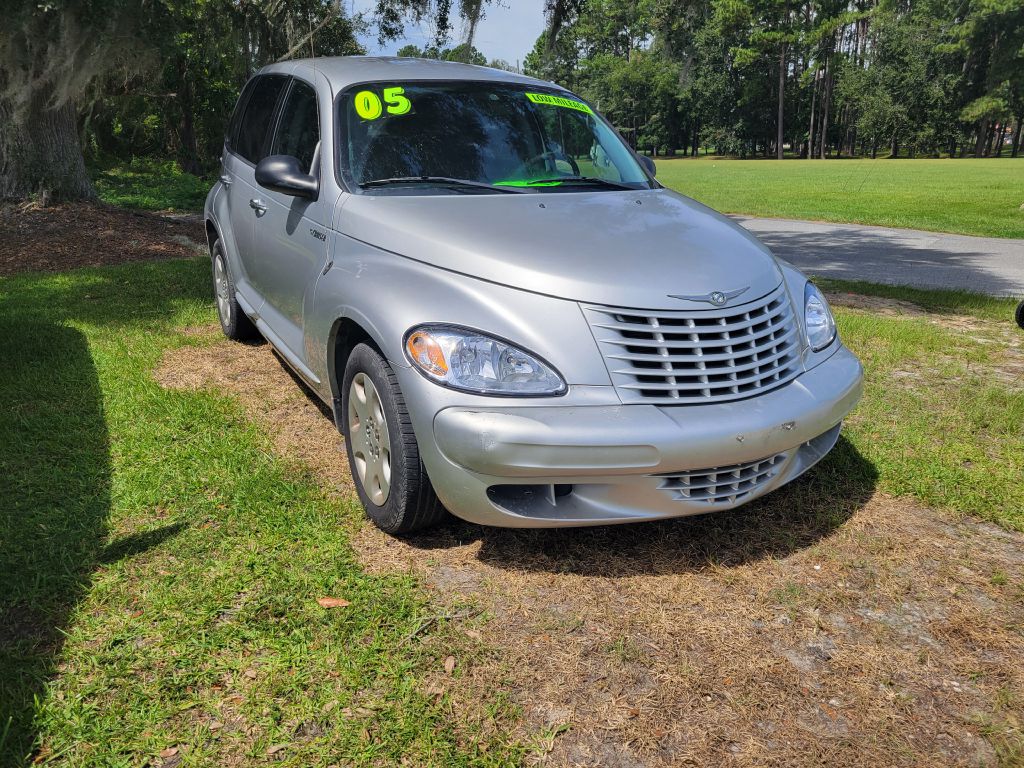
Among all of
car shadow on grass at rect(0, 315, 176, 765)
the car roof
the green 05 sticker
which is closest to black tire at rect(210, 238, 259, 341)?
car shadow on grass at rect(0, 315, 176, 765)

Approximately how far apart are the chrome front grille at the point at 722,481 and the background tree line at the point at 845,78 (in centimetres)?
5378

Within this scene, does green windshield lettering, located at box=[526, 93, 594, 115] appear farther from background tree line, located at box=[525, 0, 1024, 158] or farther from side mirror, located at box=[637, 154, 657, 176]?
background tree line, located at box=[525, 0, 1024, 158]

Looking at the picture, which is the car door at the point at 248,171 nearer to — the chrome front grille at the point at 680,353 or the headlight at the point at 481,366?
the headlight at the point at 481,366

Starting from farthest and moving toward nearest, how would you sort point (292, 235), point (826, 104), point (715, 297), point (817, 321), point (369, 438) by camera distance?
point (826, 104)
point (292, 235)
point (817, 321)
point (369, 438)
point (715, 297)

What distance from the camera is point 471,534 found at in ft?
10.8

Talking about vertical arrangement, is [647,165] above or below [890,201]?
above

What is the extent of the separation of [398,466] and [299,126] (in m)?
2.27

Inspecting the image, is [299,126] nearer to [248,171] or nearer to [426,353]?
[248,171]

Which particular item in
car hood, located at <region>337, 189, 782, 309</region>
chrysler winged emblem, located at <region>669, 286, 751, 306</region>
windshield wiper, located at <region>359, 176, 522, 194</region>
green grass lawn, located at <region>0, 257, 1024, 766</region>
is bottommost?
green grass lawn, located at <region>0, 257, 1024, 766</region>

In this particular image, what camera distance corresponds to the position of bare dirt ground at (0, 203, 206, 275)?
30.0ft

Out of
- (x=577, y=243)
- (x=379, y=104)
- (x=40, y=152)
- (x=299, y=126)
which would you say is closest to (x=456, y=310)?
(x=577, y=243)

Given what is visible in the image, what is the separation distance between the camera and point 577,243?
10.1ft

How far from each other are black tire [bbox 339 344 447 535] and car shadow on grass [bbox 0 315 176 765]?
3.04 ft

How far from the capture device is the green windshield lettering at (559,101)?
434cm
